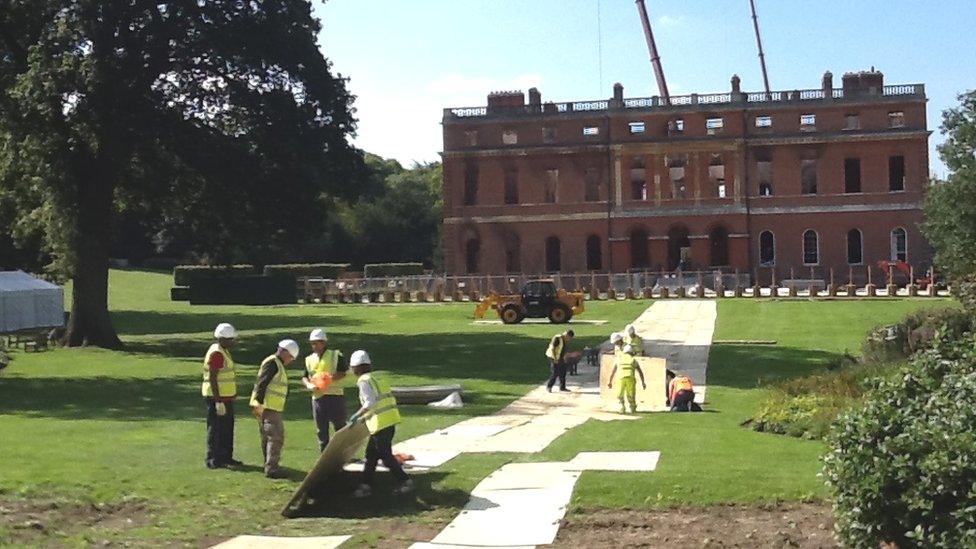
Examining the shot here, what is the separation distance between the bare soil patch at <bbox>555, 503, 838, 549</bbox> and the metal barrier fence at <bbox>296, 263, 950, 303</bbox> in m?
50.1

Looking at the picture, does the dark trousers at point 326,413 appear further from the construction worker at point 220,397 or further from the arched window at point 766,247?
the arched window at point 766,247

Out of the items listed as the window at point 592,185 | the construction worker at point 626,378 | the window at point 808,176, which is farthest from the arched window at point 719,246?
the construction worker at point 626,378

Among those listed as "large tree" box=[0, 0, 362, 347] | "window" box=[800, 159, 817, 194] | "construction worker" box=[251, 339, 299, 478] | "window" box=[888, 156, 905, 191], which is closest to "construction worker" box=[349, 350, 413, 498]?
"construction worker" box=[251, 339, 299, 478]

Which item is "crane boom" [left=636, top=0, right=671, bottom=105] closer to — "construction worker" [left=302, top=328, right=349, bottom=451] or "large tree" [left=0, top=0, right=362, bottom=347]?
"large tree" [left=0, top=0, right=362, bottom=347]

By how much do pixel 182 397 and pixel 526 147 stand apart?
50.7 meters

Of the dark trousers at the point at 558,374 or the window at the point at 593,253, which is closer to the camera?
the dark trousers at the point at 558,374

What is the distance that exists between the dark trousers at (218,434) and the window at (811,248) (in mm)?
60130

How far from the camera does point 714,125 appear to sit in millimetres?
71000

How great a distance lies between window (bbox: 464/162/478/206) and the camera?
241 ft

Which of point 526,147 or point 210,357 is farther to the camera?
point 526,147

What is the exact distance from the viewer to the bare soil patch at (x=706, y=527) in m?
10.0

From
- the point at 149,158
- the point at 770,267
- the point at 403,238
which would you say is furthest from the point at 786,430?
the point at 403,238

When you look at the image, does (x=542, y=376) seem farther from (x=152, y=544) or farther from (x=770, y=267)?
(x=770, y=267)

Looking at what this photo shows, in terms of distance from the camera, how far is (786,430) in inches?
653
